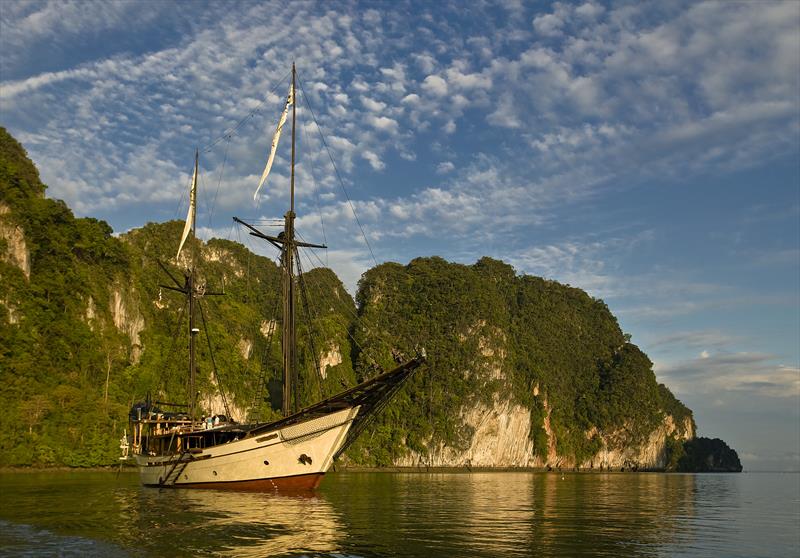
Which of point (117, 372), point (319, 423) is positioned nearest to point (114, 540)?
point (319, 423)

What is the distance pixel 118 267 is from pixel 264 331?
39794 millimetres

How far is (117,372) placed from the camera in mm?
64250

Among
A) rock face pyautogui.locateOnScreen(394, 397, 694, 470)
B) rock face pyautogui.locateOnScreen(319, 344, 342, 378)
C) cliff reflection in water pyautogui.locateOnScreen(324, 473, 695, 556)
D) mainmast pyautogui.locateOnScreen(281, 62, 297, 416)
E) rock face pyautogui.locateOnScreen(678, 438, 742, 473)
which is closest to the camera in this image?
cliff reflection in water pyautogui.locateOnScreen(324, 473, 695, 556)

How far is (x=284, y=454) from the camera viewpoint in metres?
29.5

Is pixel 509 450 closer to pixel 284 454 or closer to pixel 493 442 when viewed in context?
pixel 493 442

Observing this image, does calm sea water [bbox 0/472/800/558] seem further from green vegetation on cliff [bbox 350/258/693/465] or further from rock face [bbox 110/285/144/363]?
green vegetation on cliff [bbox 350/258/693/465]

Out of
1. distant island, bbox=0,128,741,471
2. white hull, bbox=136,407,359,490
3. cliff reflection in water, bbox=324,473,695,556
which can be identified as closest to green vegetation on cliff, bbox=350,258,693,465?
distant island, bbox=0,128,741,471

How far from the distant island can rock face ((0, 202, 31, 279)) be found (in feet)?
0.57

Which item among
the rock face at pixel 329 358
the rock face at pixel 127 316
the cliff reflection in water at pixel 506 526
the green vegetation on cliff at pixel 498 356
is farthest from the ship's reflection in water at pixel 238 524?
the rock face at pixel 329 358

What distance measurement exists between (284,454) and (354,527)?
1101 centimetres

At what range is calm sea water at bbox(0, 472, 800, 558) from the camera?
49.9 feet

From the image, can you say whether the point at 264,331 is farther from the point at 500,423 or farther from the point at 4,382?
the point at 4,382

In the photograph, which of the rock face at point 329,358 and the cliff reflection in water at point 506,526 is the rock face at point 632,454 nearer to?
the rock face at point 329,358

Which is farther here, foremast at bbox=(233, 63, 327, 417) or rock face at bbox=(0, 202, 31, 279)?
rock face at bbox=(0, 202, 31, 279)
